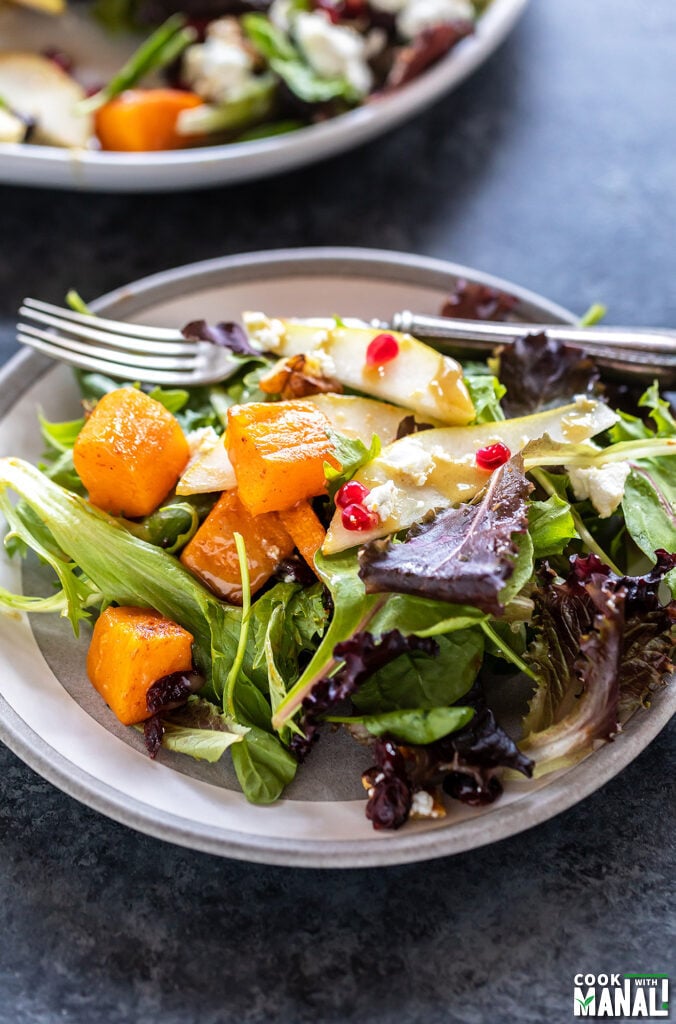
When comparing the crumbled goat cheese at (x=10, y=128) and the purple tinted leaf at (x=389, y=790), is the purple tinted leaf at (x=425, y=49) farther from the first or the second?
the purple tinted leaf at (x=389, y=790)

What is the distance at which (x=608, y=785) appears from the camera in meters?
2.30

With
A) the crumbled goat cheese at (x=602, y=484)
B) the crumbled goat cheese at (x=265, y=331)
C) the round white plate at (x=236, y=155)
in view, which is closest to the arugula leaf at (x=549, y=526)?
the crumbled goat cheese at (x=602, y=484)

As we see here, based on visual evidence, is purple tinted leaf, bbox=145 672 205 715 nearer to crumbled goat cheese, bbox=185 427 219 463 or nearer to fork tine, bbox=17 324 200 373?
crumbled goat cheese, bbox=185 427 219 463

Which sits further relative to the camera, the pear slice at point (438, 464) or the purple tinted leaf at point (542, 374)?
the purple tinted leaf at point (542, 374)

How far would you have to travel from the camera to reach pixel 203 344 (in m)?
2.74

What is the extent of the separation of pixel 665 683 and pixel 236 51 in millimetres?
2707

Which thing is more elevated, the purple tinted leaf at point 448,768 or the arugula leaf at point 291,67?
the arugula leaf at point 291,67

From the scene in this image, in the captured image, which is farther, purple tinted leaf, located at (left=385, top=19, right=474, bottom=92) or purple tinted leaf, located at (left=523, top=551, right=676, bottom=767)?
purple tinted leaf, located at (left=385, top=19, right=474, bottom=92)

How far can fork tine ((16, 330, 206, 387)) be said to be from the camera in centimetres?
270

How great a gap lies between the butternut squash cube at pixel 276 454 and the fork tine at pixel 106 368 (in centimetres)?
51

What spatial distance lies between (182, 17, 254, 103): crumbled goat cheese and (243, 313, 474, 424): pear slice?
140 centimetres

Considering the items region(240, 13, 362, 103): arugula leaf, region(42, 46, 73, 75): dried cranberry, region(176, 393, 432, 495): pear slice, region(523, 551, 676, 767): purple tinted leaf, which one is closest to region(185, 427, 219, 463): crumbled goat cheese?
region(176, 393, 432, 495): pear slice

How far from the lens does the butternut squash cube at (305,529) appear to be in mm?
2205

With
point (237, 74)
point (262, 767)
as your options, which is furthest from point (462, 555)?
point (237, 74)
